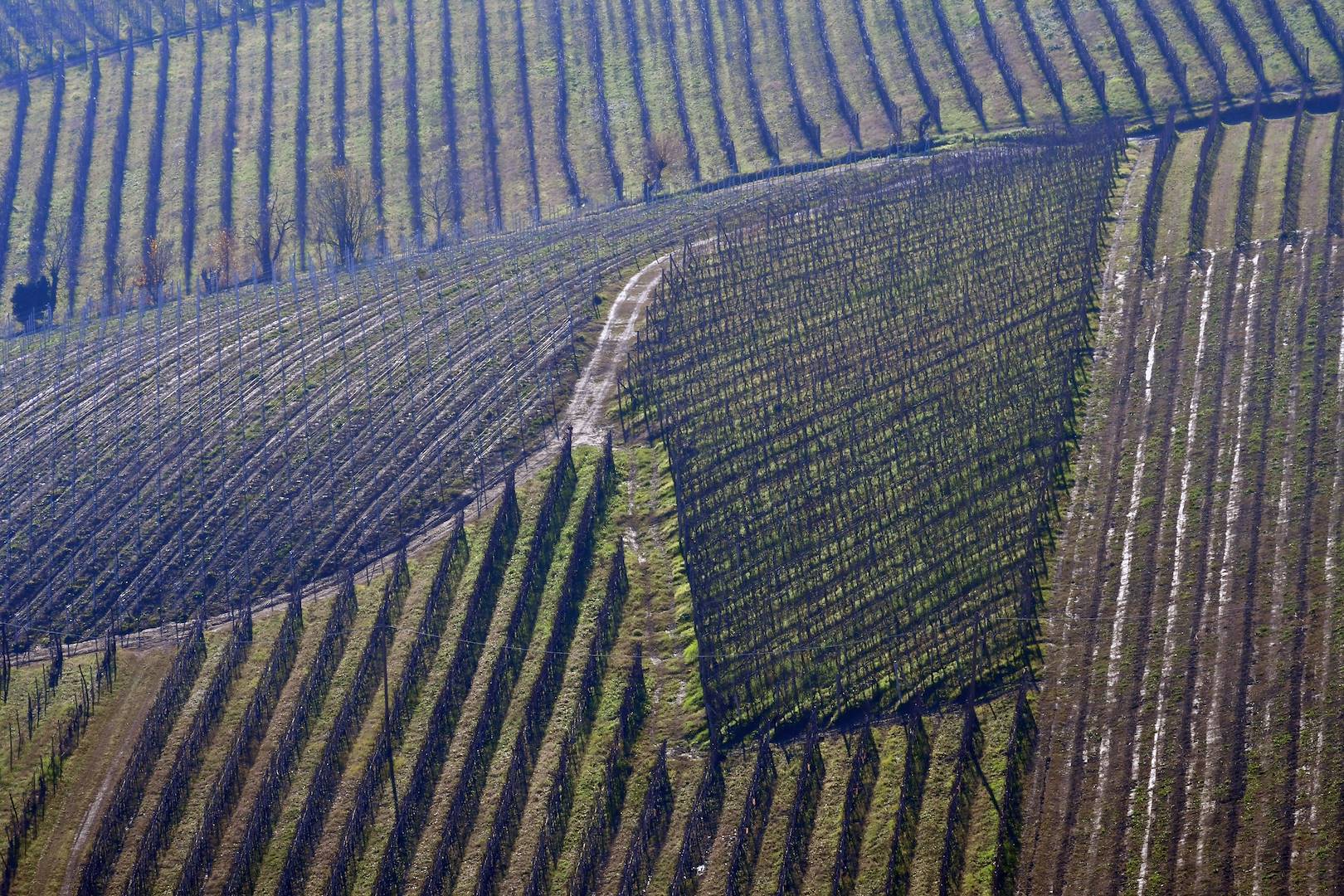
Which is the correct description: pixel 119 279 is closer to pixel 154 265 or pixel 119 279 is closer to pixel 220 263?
pixel 154 265

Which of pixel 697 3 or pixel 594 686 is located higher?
pixel 697 3

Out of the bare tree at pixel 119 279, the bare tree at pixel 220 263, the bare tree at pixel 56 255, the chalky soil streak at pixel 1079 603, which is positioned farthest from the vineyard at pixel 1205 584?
the bare tree at pixel 56 255

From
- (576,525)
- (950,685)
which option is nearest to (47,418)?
(576,525)

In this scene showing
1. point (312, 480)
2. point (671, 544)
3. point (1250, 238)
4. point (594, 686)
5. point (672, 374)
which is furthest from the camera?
point (1250, 238)

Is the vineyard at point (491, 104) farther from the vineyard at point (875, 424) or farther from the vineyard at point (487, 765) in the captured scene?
the vineyard at point (487, 765)

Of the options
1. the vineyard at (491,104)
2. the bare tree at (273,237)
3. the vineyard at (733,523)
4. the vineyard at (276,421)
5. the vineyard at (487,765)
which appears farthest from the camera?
the vineyard at (491,104)

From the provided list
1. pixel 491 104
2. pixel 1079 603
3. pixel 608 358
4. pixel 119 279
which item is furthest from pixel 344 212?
pixel 1079 603

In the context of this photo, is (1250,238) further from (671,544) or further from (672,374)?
(671,544)

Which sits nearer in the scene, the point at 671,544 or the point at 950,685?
the point at 950,685
